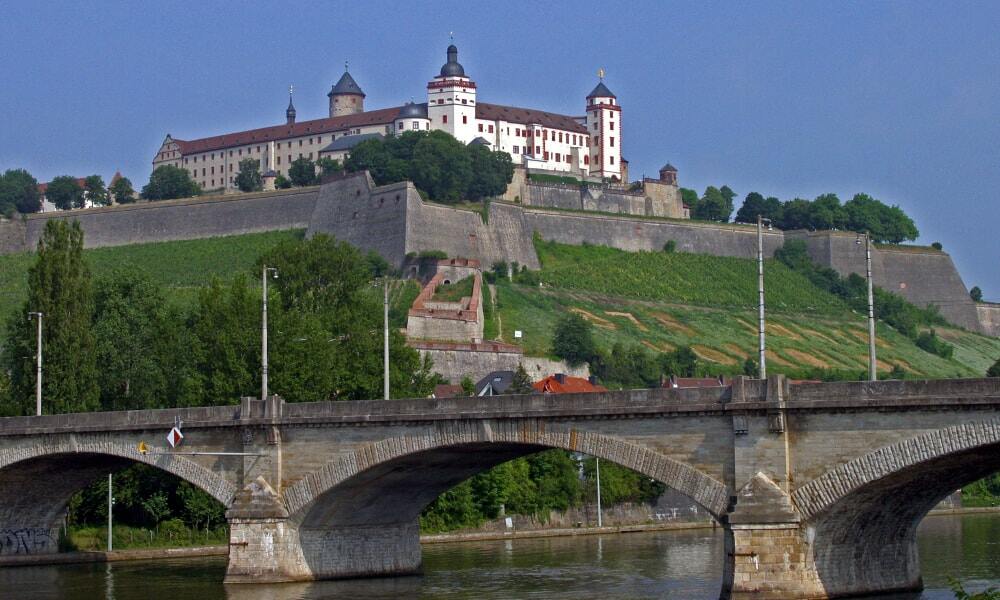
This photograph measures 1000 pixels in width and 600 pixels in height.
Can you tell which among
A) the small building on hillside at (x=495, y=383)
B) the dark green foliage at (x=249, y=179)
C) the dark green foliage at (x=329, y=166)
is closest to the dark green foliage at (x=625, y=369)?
the small building on hillside at (x=495, y=383)

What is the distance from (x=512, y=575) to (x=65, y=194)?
5133 inches

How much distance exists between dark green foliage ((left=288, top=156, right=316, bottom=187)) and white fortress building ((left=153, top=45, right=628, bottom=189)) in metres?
5.89

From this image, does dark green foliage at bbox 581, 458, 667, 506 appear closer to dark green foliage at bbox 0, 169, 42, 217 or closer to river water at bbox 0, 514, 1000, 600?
river water at bbox 0, 514, 1000, 600

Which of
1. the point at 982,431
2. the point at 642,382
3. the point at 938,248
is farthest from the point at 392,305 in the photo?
the point at 982,431

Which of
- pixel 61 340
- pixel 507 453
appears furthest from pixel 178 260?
pixel 507 453

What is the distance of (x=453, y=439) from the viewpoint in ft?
149

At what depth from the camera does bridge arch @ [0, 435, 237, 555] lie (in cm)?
5184

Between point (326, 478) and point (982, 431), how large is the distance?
1862 cm

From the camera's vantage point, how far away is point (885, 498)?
4088 cm

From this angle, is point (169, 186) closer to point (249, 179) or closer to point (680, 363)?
point (249, 179)

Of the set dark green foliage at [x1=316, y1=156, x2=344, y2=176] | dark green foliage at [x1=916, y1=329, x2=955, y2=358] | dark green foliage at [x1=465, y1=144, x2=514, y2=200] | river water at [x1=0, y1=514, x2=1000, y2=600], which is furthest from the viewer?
dark green foliage at [x1=316, y1=156, x2=344, y2=176]

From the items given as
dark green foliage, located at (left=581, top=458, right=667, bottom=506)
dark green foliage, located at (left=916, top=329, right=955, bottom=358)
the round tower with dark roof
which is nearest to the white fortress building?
the round tower with dark roof

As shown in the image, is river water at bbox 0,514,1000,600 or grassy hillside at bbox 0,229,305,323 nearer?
river water at bbox 0,514,1000,600

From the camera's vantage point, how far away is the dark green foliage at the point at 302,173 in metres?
170
